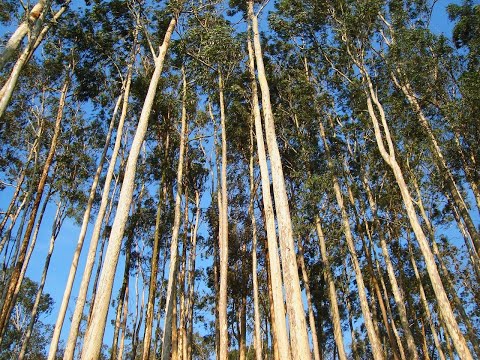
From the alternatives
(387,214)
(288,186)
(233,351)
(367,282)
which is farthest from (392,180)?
(233,351)

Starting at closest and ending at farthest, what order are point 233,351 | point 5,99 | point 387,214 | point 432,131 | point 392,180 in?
1. point 5,99
2. point 432,131
3. point 392,180
4. point 387,214
5. point 233,351

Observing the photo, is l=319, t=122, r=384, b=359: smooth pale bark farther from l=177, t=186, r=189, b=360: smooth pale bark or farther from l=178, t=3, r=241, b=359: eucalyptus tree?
l=177, t=186, r=189, b=360: smooth pale bark

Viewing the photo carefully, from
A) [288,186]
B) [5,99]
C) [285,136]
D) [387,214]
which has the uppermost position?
[285,136]

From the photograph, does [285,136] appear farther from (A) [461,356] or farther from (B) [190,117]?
(A) [461,356]

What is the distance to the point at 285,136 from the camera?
16.8 m

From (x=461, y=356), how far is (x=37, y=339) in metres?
29.6

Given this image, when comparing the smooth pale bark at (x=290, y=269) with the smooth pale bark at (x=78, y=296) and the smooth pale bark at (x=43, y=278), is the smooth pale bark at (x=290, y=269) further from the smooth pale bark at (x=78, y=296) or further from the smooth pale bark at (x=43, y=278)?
the smooth pale bark at (x=43, y=278)

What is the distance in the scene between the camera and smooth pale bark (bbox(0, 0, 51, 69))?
6.21 meters

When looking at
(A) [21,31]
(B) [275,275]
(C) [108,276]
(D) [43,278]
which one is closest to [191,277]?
(D) [43,278]

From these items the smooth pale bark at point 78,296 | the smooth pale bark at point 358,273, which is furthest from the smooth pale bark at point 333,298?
the smooth pale bark at point 78,296

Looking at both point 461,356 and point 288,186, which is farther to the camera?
Answer: point 288,186

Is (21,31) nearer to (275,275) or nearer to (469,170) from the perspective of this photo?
(275,275)

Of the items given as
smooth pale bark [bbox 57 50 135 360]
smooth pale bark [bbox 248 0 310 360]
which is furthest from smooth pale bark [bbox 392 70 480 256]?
smooth pale bark [bbox 57 50 135 360]

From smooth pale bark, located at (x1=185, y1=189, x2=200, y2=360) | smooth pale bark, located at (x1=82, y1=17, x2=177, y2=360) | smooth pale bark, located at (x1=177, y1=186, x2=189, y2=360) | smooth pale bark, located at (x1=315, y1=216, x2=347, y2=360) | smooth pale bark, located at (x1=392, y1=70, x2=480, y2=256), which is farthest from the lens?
smooth pale bark, located at (x1=185, y1=189, x2=200, y2=360)
